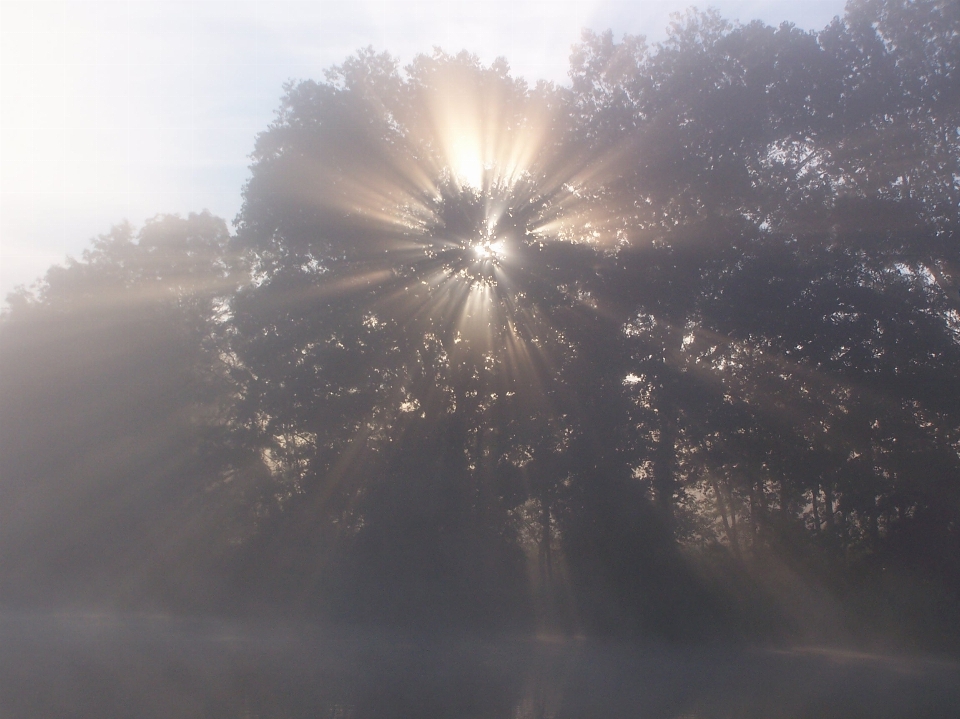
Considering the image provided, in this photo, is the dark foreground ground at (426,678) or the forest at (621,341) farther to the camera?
the forest at (621,341)

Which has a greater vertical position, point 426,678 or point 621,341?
point 621,341

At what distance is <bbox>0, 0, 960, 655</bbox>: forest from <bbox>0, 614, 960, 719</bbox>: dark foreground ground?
1.91 m

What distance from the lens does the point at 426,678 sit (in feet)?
42.4

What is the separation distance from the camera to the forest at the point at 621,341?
1706 cm

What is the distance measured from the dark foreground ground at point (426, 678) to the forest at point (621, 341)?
191 cm

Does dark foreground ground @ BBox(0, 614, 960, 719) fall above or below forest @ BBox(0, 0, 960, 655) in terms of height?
below

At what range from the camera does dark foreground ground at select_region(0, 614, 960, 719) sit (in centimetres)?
988

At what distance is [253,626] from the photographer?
864 inches

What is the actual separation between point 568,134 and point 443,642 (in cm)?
1292

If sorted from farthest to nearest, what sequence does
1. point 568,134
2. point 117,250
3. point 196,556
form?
1. point 117,250
2. point 196,556
3. point 568,134

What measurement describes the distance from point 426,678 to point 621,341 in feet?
30.0

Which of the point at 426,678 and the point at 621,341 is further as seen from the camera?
the point at 621,341

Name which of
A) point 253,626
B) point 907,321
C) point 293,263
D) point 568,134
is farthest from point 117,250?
point 907,321

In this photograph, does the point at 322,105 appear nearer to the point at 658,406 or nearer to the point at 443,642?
the point at 658,406
